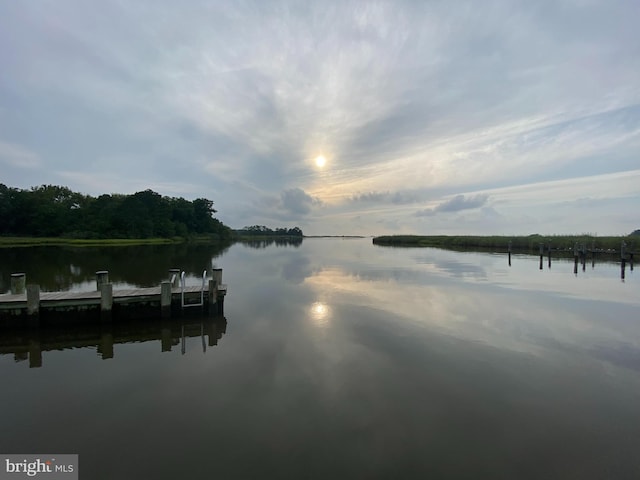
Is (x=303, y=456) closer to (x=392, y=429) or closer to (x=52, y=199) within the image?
(x=392, y=429)

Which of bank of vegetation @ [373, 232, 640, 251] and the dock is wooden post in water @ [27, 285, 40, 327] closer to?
the dock

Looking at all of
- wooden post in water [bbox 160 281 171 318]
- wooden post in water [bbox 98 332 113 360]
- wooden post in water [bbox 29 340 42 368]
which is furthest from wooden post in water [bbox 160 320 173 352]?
wooden post in water [bbox 29 340 42 368]

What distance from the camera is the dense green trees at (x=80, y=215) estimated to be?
202 ft

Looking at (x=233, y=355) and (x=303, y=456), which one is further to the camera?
(x=233, y=355)

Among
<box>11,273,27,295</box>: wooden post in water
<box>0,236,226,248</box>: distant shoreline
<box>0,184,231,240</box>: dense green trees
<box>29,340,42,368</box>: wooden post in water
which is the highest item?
<box>0,184,231,240</box>: dense green trees

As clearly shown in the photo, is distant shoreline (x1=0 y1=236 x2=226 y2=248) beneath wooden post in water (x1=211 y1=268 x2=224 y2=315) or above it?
above

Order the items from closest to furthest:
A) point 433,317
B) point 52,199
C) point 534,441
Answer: point 534,441
point 433,317
point 52,199

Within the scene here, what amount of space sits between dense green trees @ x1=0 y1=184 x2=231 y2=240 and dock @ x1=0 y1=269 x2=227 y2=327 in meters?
60.3

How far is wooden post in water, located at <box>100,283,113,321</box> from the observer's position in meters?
9.77

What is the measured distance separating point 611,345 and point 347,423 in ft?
26.7

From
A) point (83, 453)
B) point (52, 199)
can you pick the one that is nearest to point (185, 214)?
point (52, 199)

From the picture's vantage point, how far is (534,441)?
4594 millimetres

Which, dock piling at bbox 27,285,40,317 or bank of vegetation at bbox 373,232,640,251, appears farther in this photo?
bank of vegetation at bbox 373,232,640,251

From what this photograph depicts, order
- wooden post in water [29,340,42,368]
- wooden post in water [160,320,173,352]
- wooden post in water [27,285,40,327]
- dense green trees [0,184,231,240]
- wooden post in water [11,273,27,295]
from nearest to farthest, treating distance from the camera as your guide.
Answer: wooden post in water [29,340,42,368] < wooden post in water [160,320,173,352] < wooden post in water [27,285,40,327] < wooden post in water [11,273,27,295] < dense green trees [0,184,231,240]
